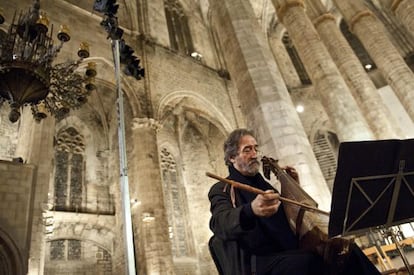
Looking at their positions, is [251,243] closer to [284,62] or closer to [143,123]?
[143,123]

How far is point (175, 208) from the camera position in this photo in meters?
12.4

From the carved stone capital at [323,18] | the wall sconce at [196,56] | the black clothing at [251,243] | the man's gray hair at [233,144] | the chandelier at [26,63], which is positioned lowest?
the black clothing at [251,243]

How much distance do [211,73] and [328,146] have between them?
19.9 feet

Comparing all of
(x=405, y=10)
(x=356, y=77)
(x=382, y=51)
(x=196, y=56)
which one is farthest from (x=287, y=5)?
(x=196, y=56)

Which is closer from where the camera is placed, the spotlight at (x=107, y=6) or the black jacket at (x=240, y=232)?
the black jacket at (x=240, y=232)

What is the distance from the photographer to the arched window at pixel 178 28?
49.7ft

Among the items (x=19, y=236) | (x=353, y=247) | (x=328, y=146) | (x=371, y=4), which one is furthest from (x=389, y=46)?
(x=19, y=236)

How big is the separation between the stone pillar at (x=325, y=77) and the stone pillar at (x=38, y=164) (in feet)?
21.5

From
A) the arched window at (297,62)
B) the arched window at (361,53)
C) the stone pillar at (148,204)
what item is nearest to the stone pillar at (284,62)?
the arched window at (297,62)

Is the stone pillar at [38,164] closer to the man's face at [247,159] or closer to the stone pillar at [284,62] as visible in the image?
the man's face at [247,159]

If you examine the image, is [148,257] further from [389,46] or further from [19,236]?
[389,46]

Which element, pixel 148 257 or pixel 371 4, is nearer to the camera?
pixel 148 257

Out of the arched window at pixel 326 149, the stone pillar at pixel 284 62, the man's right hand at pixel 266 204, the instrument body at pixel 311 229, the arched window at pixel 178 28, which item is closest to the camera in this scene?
the man's right hand at pixel 266 204

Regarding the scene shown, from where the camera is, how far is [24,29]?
5.44 meters
